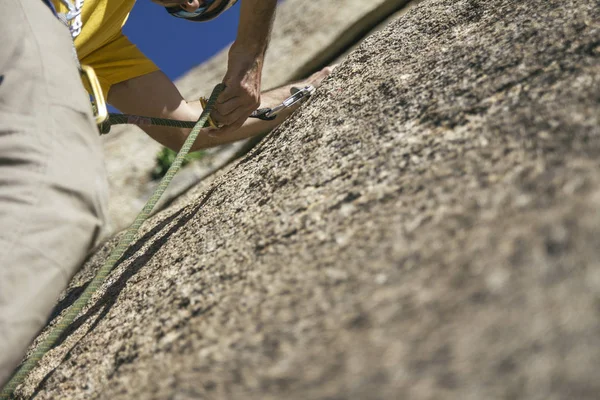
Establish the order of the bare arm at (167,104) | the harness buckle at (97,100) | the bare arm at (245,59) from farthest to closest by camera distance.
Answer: the bare arm at (167,104) < the bare arm at (245,59) < the harness buckle at (97,100)

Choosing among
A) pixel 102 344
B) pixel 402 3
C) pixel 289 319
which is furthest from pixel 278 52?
pixel 289 319

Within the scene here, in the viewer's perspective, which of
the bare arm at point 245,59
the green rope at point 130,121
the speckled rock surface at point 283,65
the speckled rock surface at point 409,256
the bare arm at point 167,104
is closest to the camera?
the speckled rock surface at point 409,256

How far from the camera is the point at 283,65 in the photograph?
13.6ft

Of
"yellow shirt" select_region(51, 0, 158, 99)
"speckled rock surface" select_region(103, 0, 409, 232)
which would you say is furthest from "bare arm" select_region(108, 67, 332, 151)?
"speckled rock surface" select_region(103, 0, 409, 232)

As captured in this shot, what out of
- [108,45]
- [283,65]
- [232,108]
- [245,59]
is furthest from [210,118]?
[283,65]

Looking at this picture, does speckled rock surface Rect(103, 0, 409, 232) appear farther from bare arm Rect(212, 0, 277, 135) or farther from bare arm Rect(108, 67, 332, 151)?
bare arm Rect(212, 0, 277, 135)

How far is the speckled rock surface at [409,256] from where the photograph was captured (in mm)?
697

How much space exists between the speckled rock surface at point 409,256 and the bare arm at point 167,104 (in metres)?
0.76

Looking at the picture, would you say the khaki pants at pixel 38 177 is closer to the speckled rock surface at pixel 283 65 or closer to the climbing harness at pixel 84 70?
the climbing harness at pixel 84 70

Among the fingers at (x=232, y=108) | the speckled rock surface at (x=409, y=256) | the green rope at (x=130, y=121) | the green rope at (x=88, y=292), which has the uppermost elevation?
the green rope at (x=130, y=121)

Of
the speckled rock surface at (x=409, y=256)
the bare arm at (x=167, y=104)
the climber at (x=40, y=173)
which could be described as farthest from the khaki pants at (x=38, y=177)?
the bare arm at (x=167, y=104)

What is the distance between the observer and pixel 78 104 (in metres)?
1.27

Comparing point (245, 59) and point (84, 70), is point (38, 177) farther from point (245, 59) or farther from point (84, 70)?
point (245, 59)

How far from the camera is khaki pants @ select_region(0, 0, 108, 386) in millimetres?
1042
